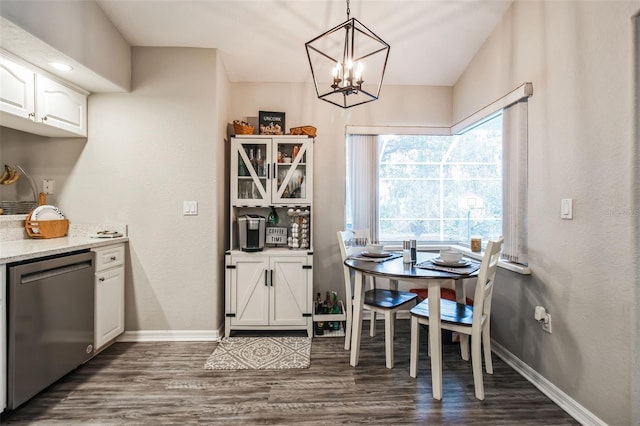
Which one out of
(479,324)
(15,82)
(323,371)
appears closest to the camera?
(479,324)

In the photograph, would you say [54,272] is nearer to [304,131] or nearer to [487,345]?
[304,131]

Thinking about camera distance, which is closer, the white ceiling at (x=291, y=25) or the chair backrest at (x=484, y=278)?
the chair backrest at (x=484, y=278)

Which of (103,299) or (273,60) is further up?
(273,60)

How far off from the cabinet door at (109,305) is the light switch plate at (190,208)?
2.36ft

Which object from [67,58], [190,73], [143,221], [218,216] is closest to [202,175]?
[218,216]

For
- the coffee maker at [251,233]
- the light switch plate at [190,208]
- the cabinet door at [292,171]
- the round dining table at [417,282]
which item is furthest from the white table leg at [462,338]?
the light switch plate at [190,208]

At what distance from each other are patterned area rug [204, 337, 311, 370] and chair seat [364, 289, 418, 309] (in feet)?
2.24

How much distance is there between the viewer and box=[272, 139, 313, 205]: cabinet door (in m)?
3.20

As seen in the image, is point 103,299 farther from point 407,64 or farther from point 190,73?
point 407,64

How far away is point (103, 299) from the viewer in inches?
101

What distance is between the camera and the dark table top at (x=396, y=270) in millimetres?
2098

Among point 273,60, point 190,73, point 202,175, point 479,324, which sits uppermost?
point 273,60

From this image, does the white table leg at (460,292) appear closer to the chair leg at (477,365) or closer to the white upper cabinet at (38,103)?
the chair leg at (477,365)

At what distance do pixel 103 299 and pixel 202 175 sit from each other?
4.17ft
